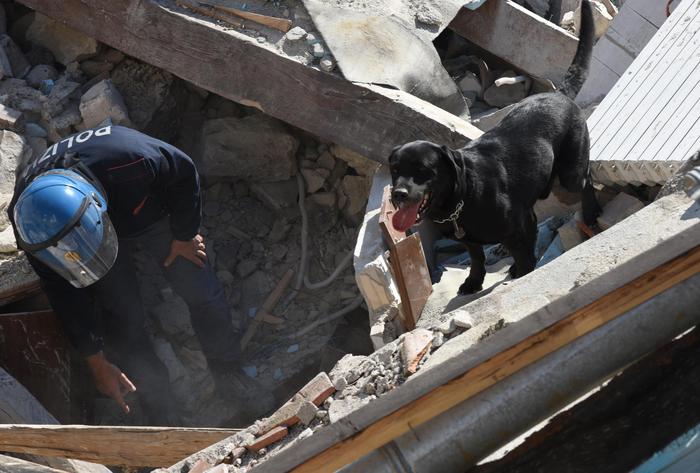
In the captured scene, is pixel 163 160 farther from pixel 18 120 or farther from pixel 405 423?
pixel 405 423

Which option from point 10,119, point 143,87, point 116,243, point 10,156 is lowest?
point 10,156

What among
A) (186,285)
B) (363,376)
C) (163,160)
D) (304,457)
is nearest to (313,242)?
(186,285)

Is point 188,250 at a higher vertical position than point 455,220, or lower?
lower

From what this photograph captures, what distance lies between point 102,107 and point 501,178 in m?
2.72

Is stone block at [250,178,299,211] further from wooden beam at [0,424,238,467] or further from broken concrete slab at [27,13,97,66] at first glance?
wooden beam at [0,424,238,467]

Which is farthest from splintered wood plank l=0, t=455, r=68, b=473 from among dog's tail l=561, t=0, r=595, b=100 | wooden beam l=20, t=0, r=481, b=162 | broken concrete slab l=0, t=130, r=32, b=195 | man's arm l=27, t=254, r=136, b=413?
dog's tail l=561, t=0, r=595, b=100

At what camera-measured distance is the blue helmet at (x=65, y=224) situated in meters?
3.92

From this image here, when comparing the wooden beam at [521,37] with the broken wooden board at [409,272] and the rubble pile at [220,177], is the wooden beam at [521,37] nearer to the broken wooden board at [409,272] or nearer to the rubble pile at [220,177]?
the rubble pile at [220,177]

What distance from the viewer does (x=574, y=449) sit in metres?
1.98

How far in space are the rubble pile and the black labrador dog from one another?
143 centimetres

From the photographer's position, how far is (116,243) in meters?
4.27

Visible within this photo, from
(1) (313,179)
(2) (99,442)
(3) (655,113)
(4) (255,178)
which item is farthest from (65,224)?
(3) (655,113)

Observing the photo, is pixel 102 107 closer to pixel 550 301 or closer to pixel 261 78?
pixel 261 78

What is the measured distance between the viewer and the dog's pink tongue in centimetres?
436
